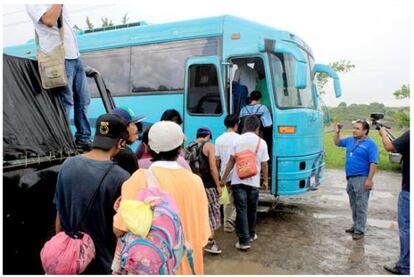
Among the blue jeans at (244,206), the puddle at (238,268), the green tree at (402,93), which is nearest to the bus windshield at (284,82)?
the blue jeans at (244,206)

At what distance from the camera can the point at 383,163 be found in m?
14.5

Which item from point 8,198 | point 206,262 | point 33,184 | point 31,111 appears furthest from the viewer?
point 206,262

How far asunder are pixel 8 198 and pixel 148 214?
3.64 feet

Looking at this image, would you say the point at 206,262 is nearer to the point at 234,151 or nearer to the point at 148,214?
the point at 234,151

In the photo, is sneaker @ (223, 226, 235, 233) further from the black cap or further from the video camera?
the black cap

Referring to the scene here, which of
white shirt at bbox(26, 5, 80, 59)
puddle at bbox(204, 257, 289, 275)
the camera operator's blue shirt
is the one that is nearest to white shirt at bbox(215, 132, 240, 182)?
puddle at bbox(204, 257, 289, 275)

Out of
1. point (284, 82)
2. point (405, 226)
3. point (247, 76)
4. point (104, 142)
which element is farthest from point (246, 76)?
point (104, 142)

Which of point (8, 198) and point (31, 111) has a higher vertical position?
point (31, 111)

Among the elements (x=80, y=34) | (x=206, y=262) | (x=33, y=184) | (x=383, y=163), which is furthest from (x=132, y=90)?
(x=383, y=163)

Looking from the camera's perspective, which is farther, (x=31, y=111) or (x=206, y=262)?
(x=206, y=262)

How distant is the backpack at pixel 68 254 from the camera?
6.78ft

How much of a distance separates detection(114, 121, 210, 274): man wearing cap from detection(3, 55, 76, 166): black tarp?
1116mm

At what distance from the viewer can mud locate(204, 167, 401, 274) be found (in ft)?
15.1

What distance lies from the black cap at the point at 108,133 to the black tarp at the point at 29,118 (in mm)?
738
